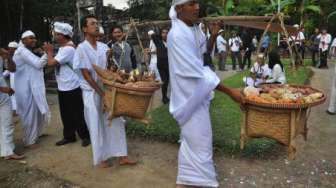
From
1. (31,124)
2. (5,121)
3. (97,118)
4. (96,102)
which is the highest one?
(96,102)

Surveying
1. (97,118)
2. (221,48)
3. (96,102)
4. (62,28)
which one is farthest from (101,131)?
(221,48)

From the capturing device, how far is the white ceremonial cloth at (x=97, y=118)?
4.63 meters

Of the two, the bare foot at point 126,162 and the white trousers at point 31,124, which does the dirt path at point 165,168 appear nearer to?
the bare foot at point 126,162

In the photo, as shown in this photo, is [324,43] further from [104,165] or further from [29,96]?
[104,165]

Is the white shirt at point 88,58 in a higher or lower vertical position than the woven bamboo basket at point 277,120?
higher

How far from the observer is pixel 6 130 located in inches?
207

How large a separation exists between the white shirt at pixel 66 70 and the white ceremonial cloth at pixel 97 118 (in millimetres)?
923

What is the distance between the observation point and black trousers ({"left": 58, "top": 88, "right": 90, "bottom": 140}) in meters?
5.91

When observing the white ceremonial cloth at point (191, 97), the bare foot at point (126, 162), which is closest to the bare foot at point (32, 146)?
the bare foot at point (126, 162)

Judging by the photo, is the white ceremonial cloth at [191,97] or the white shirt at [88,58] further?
the white shirt at [88,58]

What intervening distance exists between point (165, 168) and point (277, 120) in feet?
6.77

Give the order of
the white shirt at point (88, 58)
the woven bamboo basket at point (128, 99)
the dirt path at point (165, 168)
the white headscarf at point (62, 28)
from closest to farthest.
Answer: the woven bamboo basket at point (128, 99)
the dirt path at point (165, 168)
the white shirt at point (88, 58)
the white headscarf at point (62, 28)

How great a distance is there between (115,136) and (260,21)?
91.4 inches

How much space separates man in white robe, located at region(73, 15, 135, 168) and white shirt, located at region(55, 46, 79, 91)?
3.00 ft
